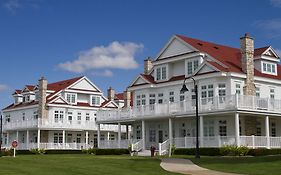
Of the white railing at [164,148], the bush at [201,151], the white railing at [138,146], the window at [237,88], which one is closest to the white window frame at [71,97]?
the white railing at [138,146]

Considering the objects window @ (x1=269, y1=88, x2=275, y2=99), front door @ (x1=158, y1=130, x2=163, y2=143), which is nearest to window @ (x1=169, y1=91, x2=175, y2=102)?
front door @ (x1=158, y1=130, x2=163, y2=143)

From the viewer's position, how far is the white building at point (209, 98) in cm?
3597

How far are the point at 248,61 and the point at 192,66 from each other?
5.50m

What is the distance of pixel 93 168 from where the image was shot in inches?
827

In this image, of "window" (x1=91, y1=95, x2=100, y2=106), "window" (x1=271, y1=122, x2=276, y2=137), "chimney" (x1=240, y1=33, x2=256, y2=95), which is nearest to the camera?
"chimney" (x1=240, y1=33, x2=256, y2=95)

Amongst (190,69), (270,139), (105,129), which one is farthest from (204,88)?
(105,129)

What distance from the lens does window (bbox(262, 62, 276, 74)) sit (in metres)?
42.1

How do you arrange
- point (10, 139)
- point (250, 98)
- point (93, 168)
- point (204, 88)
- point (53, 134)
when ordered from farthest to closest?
point (10, 139) → point (53, 134) → point (204, 88) → point (250, 98) → point (93, 168)

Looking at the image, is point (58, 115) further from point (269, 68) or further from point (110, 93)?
point (269, 68)

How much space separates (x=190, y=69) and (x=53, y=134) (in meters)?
27.1

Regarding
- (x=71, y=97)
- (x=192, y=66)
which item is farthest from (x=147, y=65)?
(x=71, y=97)

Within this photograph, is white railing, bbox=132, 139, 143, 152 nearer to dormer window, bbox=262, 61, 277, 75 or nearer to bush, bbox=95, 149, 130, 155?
bush, bbox=95, 149, 130, 155

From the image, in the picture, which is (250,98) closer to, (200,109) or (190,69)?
(200,109)

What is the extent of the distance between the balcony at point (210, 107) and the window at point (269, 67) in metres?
5.06
